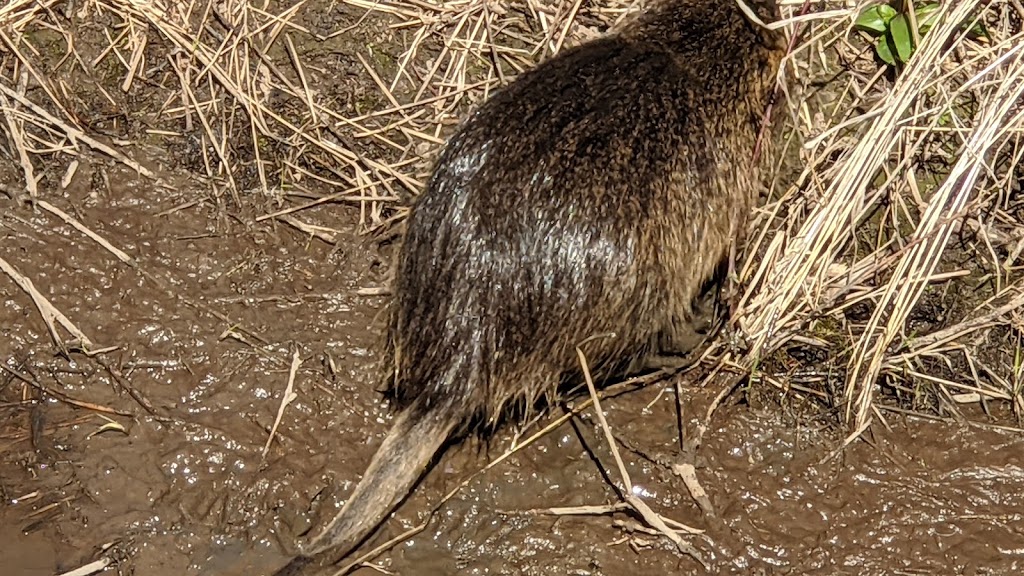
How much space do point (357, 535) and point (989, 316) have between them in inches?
75.6

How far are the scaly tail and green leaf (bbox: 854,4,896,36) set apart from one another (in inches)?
68.8

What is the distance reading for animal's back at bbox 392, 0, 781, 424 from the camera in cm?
256

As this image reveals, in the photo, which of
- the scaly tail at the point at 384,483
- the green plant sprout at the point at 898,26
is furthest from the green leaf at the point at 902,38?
the scaly tail at the point at 384,483

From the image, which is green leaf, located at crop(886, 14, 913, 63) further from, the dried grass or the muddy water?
the muddy water

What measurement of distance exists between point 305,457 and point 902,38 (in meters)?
2.16

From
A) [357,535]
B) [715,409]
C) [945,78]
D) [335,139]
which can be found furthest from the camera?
[335,139]

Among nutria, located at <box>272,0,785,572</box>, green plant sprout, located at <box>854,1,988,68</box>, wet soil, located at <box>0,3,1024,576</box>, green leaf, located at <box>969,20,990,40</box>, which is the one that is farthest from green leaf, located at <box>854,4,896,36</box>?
wet soil, located at <box>0,3,1024,576</box>

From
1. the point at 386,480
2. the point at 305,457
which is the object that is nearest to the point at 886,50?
the point at 386,480

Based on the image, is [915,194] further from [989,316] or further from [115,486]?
[115,486]

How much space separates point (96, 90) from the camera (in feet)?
10.9

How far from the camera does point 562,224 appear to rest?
8.37ft

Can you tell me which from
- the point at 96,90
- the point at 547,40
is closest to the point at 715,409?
the point at 547,40

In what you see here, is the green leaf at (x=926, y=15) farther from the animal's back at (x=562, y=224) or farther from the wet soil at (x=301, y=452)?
the wet soil at (x=301, y=452)

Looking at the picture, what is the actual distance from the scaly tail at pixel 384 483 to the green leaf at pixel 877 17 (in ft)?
5.74
